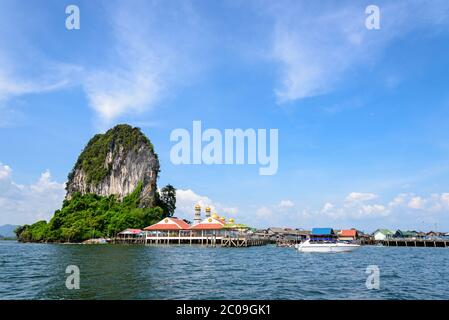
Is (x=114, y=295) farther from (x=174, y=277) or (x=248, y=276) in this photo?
(x=248, y=276)

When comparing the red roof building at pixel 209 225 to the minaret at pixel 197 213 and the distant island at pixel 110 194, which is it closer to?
the minaret at pixel 197 213

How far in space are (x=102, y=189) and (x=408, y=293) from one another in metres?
121

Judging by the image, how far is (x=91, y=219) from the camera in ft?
364

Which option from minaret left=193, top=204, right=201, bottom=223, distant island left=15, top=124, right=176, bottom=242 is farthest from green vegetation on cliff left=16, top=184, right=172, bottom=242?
minaret left=193, top=204, right=201, bottom=223

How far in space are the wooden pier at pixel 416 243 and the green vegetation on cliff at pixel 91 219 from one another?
65.2m

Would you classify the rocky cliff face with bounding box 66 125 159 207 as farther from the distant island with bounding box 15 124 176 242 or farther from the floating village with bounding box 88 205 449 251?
the floating village with bounding box 88 205 449 251

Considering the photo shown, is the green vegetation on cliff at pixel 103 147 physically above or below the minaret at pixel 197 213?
above

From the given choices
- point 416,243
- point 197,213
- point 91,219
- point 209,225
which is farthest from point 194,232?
point 416,243

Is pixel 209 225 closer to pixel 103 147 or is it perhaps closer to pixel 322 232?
pixel 322 232

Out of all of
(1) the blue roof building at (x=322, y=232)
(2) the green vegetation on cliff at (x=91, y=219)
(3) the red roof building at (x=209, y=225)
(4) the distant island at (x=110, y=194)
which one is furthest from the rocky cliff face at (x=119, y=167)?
(1) the blue roof building at (x=322, y=232)

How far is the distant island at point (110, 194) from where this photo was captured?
10756 centimetres

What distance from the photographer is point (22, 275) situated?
28.2 meters

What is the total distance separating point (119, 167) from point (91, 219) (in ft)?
79.1

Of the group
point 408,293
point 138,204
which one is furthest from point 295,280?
point 138,204
